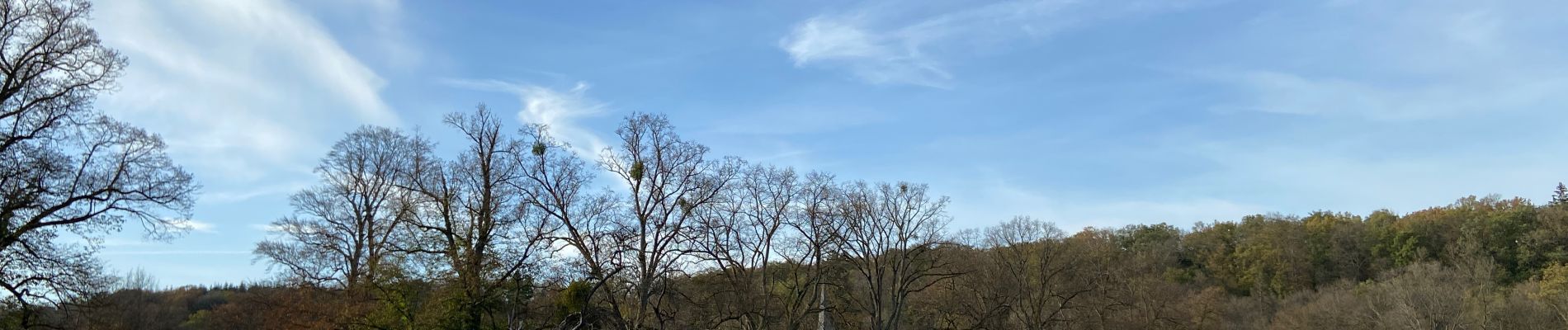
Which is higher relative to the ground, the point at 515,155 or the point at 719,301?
the point at 515,155

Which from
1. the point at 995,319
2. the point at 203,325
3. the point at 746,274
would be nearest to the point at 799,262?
the point at 746,274

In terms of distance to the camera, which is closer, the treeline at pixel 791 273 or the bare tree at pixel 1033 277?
the treeline at pixel 791 273

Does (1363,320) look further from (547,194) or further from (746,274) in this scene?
(547,194)

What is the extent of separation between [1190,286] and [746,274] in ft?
158

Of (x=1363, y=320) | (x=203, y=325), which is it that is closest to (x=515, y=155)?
(x=203, y=325)

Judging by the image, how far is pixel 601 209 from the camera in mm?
24344

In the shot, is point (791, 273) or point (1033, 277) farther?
point (1033, 277)

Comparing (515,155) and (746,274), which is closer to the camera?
(515,155)

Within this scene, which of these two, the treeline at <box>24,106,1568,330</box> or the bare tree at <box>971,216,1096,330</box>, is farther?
the bare tree at <box>971,216,1096,330</box>

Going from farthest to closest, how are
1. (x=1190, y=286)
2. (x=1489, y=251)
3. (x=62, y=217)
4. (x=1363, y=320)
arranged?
(x=1190, y=286)
(x=1489, y=251)
(x=1363, y=320)
(x=62, y=217)

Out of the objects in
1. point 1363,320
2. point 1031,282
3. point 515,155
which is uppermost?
point 515,155

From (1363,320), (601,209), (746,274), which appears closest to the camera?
(601,209)

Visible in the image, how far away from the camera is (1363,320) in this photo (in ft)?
159

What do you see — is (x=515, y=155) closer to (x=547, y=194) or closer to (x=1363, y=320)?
(x=547, y=194)
